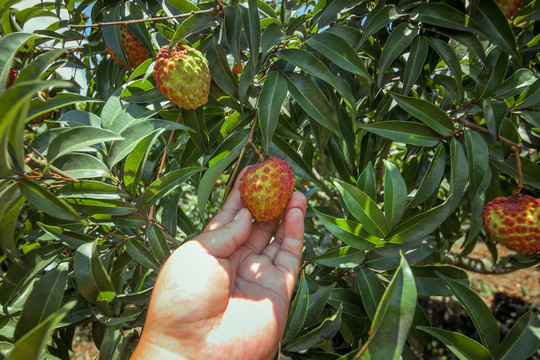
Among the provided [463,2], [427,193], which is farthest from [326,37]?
[427,193]

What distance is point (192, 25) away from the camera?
3.18ft

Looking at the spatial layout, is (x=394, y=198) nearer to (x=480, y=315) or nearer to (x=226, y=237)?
(x=480, y=315)

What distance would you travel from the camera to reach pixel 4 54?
0.77 metres

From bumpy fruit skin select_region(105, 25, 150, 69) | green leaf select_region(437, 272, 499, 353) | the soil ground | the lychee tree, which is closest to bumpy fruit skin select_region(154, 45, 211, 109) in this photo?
the lychee tree

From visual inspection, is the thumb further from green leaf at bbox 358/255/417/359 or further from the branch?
the branch

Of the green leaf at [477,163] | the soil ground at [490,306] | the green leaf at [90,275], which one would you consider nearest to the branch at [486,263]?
the soil ground at [490,306]

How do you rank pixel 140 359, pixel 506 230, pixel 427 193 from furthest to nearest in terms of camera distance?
pixel 506 230 → pixel 427 193 → pixel 140 359

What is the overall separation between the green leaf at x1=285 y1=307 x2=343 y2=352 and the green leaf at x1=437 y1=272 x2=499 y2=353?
0.32 meters

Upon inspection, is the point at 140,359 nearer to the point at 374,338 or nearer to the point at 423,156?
the point at 374,338

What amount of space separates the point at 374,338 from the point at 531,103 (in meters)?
0.86

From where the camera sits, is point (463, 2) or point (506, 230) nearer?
point (463, 2)

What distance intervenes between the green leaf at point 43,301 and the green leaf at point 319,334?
654 mm

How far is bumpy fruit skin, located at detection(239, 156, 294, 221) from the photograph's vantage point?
97cm

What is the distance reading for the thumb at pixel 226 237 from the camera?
0.99m
